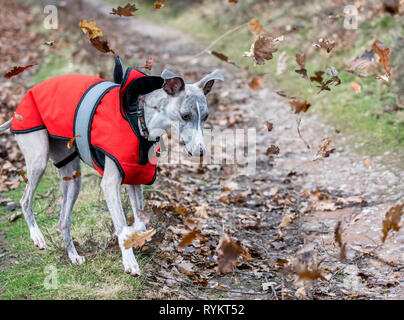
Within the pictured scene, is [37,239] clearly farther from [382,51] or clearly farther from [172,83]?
[382,51]

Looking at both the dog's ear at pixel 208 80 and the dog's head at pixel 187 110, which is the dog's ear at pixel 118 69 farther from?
the dog's ear at pixel 208 80

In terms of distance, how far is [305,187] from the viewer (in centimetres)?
605

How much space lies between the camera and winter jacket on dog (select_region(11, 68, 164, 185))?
143 inches

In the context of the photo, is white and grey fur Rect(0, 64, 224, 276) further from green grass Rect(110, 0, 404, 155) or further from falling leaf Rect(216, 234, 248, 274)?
green grass Rect(110, 0, 404, 155)

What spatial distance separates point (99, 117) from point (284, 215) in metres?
2.66

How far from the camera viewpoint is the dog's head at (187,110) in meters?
3.58

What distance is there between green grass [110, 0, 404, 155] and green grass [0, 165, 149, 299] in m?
2.51

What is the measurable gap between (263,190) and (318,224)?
1146mm

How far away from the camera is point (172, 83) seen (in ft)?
11.9

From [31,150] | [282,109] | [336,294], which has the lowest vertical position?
[336,294]

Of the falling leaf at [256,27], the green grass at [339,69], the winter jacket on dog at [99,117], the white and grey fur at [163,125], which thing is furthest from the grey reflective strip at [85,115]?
the green grass at [339,69]

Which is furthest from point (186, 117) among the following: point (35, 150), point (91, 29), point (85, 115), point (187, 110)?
point (35, 150)
